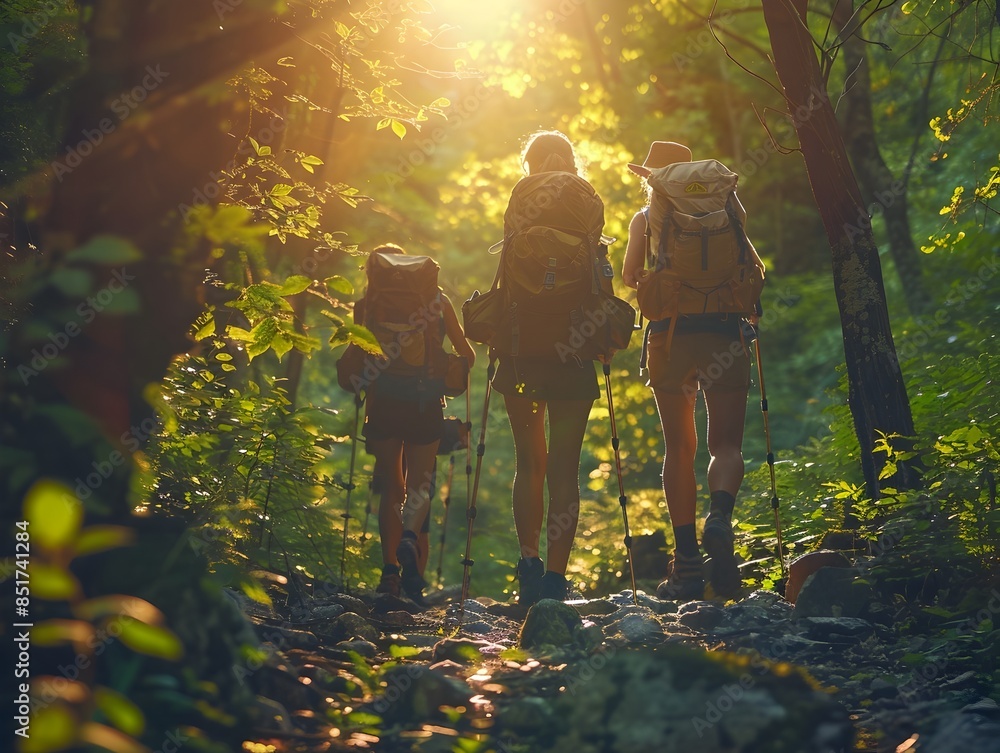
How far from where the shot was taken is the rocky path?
3.25m

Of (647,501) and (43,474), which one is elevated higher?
(647,501)

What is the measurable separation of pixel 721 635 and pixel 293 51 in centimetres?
386

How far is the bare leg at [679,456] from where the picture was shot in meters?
6.68

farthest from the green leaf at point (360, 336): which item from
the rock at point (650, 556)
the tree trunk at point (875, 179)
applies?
A: the tree trunk at point (875, 179)

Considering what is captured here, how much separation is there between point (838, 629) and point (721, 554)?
4.22ft

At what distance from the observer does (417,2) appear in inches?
207

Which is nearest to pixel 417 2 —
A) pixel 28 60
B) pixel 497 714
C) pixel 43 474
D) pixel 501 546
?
pixel 28 60

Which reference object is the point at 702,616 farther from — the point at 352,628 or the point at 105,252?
the point at 105,252

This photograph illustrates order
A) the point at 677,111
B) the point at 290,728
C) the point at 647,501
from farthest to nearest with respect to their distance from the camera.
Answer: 1. the point at 677,111
2. the point at 647,501
3. the point at 290,728

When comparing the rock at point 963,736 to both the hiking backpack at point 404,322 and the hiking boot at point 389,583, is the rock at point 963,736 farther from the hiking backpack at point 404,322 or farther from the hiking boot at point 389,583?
the hiking backpack at point 404,322

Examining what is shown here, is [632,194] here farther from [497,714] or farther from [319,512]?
[497,714]

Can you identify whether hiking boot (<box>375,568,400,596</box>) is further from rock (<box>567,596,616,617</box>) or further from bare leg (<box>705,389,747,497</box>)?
bare leg (<box>705,389,747,497</box>)

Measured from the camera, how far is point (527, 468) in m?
6.58

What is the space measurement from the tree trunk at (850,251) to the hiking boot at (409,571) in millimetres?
3382
